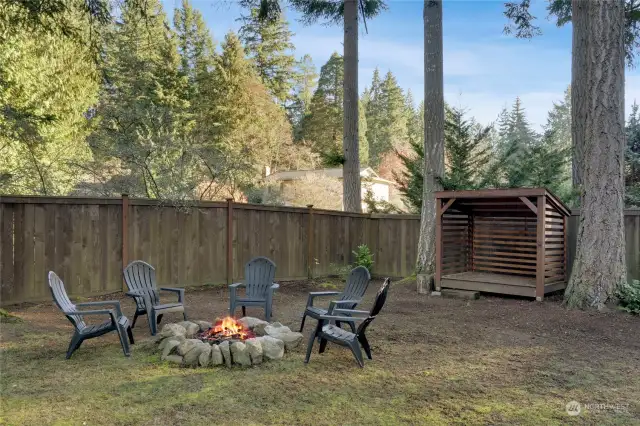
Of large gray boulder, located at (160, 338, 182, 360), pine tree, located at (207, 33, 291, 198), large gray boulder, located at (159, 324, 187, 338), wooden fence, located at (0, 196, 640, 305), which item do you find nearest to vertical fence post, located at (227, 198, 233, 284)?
wooden fence, located at (0, 196, 640, 305)

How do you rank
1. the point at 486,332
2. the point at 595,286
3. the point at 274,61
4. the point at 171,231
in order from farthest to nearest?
the point at 274,61 < the point at 171,231 < the point at 595,286 < the point at 486,332

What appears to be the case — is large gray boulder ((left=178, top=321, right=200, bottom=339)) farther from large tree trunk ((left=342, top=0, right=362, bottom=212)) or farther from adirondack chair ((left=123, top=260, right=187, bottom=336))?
large tree trunk ((left=342, top=0, right=362, bottom=212))

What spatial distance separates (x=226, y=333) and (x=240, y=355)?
48cm

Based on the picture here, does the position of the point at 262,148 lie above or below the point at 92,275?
above

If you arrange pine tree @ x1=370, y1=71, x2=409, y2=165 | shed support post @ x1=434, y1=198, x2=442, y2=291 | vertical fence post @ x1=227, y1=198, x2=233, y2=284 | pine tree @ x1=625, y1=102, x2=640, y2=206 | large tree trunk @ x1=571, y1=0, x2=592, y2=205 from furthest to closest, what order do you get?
pine tree @ x1=370, y1=71, x2=409, y2=165, pine tree @ x1=625, y1=102, x2=640, y2=206, vertical fence post @ x1=227, y1=198, x2=233, y2=284, large tree trunk @ x1=571, y1=0, x2=592, y2=205, shed support post @ x1=434, y1=198, x2=442, y2=291

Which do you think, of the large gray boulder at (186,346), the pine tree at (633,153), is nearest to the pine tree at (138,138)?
the large gray boulder at (186,346)

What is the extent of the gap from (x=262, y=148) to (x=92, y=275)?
48.6 ft

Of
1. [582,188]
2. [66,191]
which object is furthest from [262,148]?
[582,188]

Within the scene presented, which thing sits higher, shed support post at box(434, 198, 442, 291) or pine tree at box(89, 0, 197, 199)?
pine tree at box(89, 0, 197, 199)

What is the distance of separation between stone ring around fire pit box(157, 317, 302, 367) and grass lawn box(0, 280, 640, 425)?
12 cm

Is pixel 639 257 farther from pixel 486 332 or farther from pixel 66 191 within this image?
pixel 66 191

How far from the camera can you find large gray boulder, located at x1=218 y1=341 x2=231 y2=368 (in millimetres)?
3778

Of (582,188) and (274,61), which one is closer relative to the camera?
(582,188)

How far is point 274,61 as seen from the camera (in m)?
25.8
